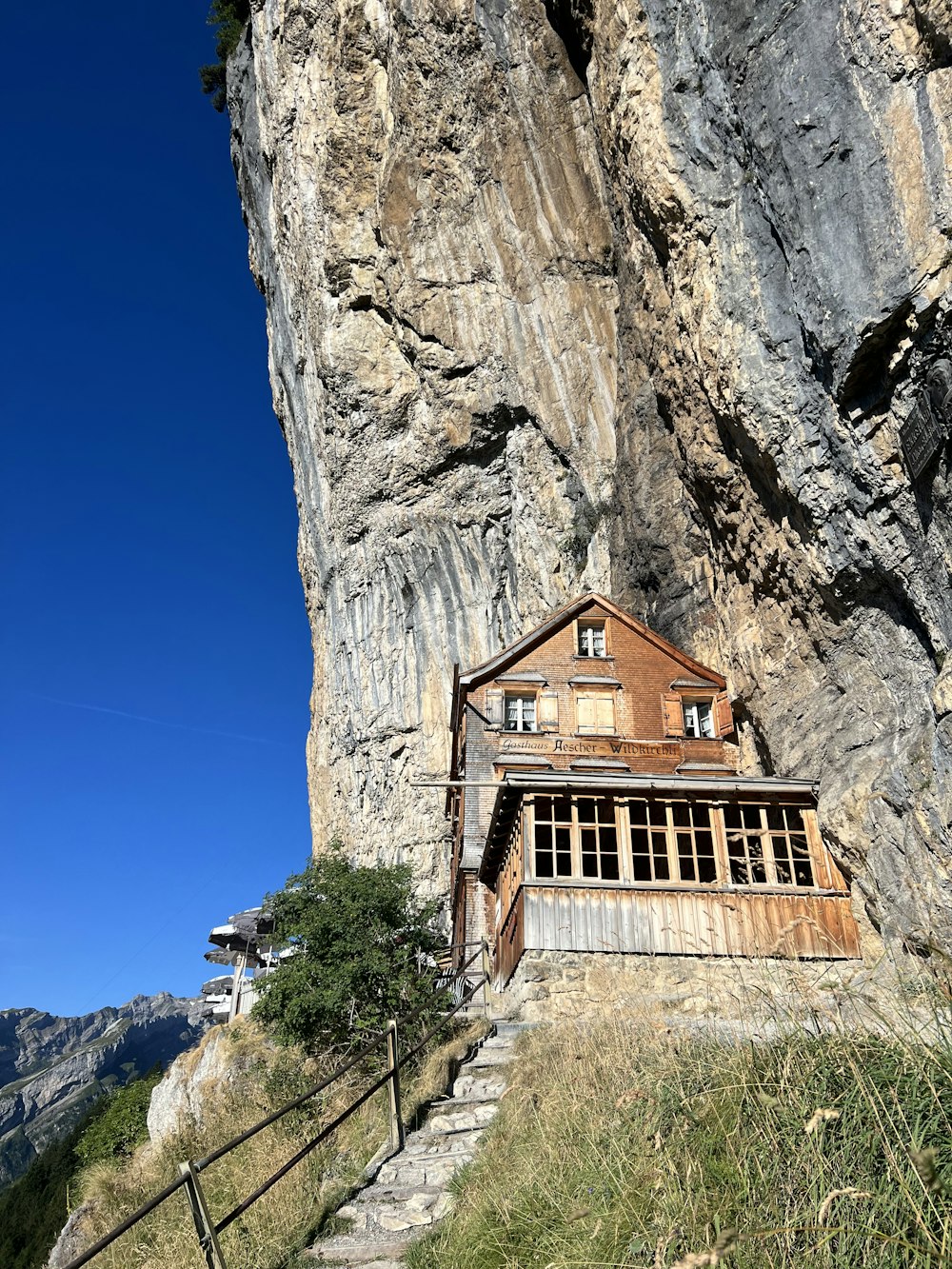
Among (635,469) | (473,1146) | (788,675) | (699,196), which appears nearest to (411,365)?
(635,469)

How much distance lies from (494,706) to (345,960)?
1047cm

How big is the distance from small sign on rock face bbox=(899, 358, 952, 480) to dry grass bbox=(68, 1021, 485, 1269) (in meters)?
10.8

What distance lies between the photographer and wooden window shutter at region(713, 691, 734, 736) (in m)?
23.5

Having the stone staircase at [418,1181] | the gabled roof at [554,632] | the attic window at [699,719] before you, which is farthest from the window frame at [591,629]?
the stone staircase at [418,1181]

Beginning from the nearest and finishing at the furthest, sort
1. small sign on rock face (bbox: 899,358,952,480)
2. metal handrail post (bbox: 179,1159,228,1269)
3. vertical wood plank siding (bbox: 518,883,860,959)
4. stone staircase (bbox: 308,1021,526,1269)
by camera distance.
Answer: metal handrail post (bbox: 179,1159,228,1269) < stone staircase (bbox: 308,1021,526,1269) < small sign on rock face (bbox: 899,358,952,480) < vertical wood plank siding (bbox: 518,883,860,959)

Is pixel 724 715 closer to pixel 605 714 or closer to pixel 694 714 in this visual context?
pixel 694 714

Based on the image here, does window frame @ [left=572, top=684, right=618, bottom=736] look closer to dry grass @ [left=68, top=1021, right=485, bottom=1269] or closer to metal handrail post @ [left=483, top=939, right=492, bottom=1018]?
metal handrail post @ [left=483, top=939, right=492, bottom=1018]

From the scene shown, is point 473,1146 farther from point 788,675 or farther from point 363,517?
point 363,517

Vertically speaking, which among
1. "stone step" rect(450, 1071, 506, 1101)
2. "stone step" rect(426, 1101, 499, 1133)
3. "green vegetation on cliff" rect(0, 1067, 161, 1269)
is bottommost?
→ "green vegetation on cliff" rect(0, 1067, 161, 1269)

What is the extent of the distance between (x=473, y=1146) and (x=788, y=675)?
13.0m

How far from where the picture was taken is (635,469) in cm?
2684

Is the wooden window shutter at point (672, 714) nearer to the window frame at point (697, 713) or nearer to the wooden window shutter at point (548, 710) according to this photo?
the window frame at point (697, 713)

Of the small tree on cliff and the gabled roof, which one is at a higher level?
the gabled roof

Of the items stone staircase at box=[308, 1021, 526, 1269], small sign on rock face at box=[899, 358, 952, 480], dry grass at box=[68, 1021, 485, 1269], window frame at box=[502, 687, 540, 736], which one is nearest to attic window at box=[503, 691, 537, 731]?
window frame at box=[502, 687, 540, 736]
